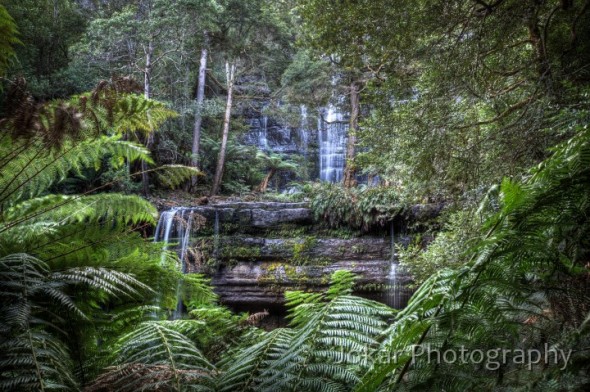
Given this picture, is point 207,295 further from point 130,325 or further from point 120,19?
point 120,19

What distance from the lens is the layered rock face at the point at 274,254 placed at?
827 centimetres

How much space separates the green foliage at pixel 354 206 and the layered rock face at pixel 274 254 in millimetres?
271

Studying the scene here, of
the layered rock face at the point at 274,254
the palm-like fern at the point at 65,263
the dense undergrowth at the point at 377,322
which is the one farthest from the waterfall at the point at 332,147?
the dense undergrowth at the point at 377,322

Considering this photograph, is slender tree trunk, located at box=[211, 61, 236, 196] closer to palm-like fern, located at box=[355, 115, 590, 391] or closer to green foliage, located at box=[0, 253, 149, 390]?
green foliage, located at box=[0, 253, 149, 390]

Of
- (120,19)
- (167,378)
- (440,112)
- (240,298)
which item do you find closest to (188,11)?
(120,19)

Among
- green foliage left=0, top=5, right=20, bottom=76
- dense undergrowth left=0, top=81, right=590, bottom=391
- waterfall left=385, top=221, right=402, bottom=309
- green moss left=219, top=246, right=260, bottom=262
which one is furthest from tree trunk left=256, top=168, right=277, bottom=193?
dense undergrowth left=0, top=81, right=590, bottom=391

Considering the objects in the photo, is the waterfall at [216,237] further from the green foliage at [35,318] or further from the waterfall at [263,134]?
the waterfall at [263,134]

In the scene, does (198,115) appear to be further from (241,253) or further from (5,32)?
(5,32)

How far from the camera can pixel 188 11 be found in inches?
458

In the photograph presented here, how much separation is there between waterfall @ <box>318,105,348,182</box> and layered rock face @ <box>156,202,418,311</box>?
5.94 metres

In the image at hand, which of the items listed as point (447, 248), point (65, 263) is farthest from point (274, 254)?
point (65, 263)

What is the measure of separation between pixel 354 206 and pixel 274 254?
2.01 meters

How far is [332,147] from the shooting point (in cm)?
1609

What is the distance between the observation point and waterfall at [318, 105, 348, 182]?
1556 cm
